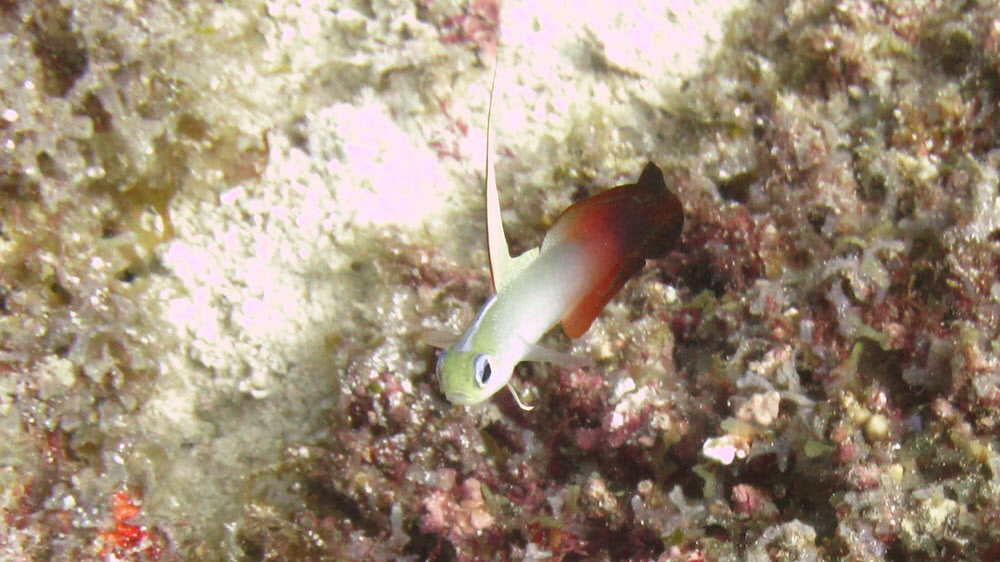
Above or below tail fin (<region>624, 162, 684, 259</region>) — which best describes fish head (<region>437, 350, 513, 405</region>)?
below

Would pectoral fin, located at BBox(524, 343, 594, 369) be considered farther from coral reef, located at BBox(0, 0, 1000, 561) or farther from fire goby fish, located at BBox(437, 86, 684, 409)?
coral reef, located at BBox(0, 0, 1000, 561)

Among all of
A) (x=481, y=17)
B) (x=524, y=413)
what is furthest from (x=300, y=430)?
(x=481, y=17)

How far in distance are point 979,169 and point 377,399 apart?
2964 mm

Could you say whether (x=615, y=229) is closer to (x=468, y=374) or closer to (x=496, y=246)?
(x=496, y=246)

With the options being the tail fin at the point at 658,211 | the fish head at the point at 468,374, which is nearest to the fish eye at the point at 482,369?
the fish head at the point at 468,374

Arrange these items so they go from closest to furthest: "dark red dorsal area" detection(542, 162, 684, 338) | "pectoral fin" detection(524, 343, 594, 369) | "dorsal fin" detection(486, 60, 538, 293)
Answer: "dorsal fin" detection(486, 60, 538, 293) → "pectoral fin" detection(524, 343, 594, 369) → "dark red dorsal area" detection(542, 162, 684, 338)

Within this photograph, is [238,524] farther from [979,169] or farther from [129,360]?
[979,169]

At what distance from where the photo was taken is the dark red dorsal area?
2.62 m

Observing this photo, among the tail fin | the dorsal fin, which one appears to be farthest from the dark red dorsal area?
the dorsal fin

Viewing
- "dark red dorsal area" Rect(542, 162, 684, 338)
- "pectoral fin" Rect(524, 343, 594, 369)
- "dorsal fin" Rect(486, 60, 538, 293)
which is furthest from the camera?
"dark red dorsal area" Rect(542, 162, 684, 338)

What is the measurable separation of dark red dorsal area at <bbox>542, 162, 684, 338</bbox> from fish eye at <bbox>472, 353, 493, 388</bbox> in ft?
1.48

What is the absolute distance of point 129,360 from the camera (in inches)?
127

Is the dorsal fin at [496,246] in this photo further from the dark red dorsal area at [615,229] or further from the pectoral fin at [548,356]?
the pectoral fin at [548,356]

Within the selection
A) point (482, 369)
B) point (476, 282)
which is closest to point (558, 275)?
point (482, 369)
